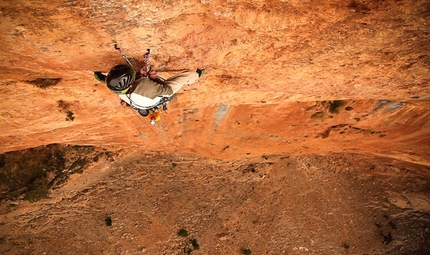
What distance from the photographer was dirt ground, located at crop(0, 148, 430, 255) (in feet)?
33.8

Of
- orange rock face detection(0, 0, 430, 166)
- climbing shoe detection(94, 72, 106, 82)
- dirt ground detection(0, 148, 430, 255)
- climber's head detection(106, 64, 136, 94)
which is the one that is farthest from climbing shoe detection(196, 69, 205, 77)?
dirt ground detection(0, 148, 430, 255)

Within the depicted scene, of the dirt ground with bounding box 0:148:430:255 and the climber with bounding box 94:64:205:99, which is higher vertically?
the climber with bounding box 94:64:205:99

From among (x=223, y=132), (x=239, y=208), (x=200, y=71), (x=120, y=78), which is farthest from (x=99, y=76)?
(x=239, y=208)

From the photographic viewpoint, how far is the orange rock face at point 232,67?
3.46 metres

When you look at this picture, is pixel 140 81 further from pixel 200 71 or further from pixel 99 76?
pixel 200 71

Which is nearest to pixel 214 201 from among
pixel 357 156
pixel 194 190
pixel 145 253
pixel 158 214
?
pixel 194 190

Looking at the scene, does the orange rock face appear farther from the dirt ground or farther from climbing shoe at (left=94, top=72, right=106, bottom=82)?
the dirt ground

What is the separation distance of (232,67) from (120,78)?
1959 mm

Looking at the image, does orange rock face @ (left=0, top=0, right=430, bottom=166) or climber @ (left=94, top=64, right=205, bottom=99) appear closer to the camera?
orange rock face @ (left=0, top=0, right=430, bottom=166)

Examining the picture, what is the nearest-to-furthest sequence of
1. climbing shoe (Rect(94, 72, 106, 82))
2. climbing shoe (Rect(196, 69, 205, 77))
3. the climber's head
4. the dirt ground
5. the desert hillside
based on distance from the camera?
the desert hillside < the climber's head < climbing shoe (Rect(94, 72, 106, 82)) < climbing shoe (Rect(196, 69, 205, 77)) < the dirt ground

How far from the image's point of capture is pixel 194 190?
1104 centimetres

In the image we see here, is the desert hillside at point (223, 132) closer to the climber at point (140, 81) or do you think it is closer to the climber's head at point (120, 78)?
the climber at point (140, 81)

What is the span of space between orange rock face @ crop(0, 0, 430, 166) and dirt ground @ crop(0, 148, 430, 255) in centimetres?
250

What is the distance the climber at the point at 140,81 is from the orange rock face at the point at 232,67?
0.69 feet
